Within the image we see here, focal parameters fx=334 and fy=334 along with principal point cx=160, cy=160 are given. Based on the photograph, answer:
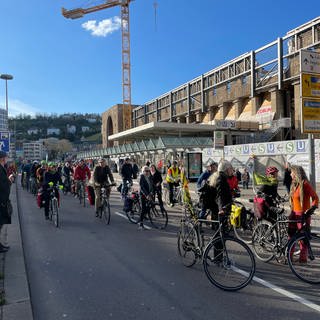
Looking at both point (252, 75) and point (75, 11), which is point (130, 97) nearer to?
point (75, 11)

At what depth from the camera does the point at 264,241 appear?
6117 mm

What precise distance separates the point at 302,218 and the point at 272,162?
17.3 metres

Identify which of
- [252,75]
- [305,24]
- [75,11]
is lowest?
[252,75]

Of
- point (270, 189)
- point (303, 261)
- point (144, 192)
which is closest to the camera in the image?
point (303, 261)

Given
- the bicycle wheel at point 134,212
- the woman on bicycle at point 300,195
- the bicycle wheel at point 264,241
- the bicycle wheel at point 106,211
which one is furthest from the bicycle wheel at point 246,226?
the bicycle wheel at point 106,211

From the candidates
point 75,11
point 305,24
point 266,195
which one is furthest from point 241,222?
point 75,11

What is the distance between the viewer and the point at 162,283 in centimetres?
493

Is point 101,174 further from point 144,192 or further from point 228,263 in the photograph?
→ point 228,263

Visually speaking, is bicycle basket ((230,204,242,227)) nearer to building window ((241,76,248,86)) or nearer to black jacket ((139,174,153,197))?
black jacket ((139,174,153,197))

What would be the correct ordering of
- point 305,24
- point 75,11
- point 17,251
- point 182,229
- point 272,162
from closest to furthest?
1. point 182,229
2. point 17,251
3. point 272,162
4. point 305,24
5. point 75,11

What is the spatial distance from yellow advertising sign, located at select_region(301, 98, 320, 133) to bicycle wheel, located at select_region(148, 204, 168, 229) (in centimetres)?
471

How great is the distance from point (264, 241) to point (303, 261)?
812 mm

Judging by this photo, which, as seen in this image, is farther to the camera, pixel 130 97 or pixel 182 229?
pixel 130 97

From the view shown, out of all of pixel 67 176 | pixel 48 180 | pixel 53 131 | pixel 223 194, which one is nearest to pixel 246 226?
pixel 223 194
